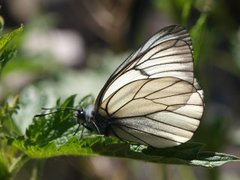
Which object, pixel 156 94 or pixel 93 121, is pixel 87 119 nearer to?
pixel 93 121

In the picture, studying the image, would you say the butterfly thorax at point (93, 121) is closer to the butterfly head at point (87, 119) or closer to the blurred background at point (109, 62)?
the butterfly head at point (87, 119)

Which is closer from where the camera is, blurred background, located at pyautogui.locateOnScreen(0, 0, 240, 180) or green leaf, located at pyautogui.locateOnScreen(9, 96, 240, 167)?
green leaf, located at pyautogui.locateOnScreen(9, 96, 240, 167)

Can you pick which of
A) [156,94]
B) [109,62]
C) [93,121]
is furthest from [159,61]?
[109,62]

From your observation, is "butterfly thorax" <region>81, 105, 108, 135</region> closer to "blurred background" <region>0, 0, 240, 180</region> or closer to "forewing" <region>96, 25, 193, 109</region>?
"forewing" <region>96, 25, 193, 109</region>

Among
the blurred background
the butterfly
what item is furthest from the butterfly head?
the blurred background

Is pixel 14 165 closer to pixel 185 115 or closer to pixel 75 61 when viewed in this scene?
pixel 185 115

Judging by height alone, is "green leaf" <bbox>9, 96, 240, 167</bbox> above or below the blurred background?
above

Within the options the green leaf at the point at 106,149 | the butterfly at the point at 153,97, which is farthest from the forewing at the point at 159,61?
the green leaf at the point at 106,149
